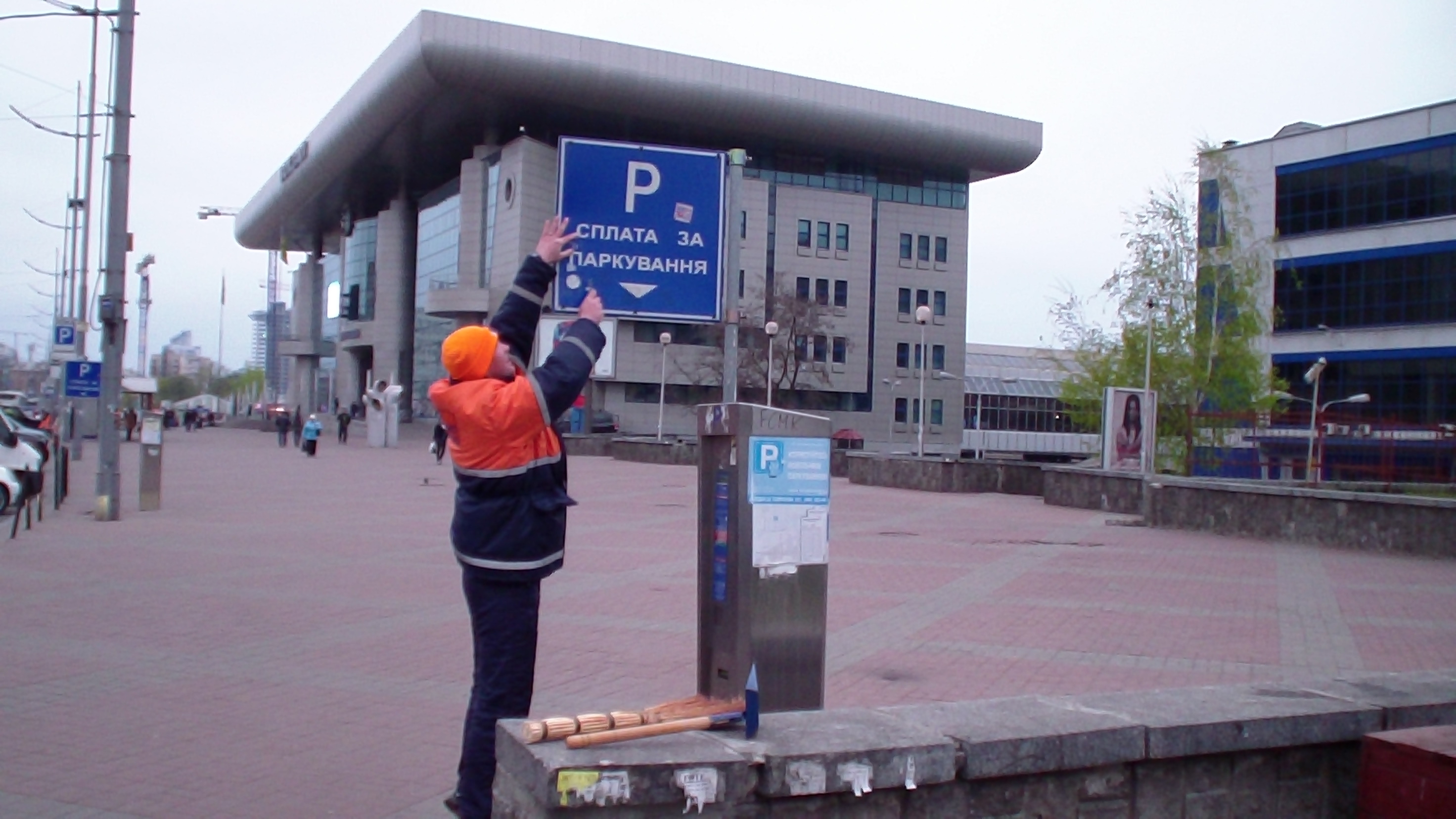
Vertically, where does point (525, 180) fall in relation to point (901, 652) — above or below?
above

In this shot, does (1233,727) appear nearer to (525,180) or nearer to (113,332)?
(113,332)

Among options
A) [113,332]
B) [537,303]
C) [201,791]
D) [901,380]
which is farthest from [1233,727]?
[901,380]

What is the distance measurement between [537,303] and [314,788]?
2.42 metres

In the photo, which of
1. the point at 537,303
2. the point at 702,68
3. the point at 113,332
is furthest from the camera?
the point at 702,68

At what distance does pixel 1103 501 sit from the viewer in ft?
79.9

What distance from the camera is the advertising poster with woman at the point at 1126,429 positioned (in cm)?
2638

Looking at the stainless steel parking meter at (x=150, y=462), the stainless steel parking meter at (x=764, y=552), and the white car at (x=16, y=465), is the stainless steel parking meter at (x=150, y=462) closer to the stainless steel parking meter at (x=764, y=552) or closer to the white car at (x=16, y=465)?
the white car at (x=16, y=465)

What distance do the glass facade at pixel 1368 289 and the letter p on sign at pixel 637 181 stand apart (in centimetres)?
4081

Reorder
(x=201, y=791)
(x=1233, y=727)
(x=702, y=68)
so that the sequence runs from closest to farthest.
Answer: (x=1233, y=727) → (x=201, y=791) → (x=702, y=68)

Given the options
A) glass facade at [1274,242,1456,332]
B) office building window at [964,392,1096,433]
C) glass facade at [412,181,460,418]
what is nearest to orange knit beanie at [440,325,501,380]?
glass facade at [1274,242,1456,332]

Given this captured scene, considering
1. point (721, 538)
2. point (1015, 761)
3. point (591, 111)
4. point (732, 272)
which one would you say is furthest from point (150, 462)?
point (591, 111)

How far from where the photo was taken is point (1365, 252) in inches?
1716

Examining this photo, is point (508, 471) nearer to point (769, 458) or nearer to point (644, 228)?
point (769, 458)

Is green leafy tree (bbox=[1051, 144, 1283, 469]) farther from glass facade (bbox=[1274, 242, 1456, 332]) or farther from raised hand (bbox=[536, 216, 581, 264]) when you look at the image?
raised hand (bbox=[536, 216, 581, 264])
